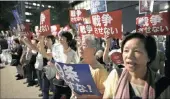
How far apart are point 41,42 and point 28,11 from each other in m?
29.5

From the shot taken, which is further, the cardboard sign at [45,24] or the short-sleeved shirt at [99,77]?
the cardboard sign at [45,24]

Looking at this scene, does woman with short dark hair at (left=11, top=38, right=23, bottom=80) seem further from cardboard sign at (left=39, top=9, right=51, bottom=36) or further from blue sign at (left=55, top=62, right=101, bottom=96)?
blue sign at (left=55, top=62, right=101, bottom=96)

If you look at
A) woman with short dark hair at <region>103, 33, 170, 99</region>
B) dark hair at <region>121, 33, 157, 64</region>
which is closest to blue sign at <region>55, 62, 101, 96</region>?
woman with short dark hair at <region>103, 33, 170, 99</region>

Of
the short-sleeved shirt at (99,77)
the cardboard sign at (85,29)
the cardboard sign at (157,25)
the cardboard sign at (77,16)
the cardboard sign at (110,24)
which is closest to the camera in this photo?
the short-sleeved shirt at (99,77)

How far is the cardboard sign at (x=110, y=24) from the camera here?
3.42m

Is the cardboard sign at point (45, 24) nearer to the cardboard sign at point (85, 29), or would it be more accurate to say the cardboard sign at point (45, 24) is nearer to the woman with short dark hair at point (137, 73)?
the cardboard sign at point (85, 29)

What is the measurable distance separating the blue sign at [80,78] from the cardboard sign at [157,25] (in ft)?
6.96

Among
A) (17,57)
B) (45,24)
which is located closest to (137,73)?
(45,24)

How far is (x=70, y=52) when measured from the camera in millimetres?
3502

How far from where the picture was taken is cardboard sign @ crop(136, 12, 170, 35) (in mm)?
3818

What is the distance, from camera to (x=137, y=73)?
1592 mm

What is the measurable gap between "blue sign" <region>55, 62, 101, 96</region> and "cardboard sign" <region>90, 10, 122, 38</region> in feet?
4.94

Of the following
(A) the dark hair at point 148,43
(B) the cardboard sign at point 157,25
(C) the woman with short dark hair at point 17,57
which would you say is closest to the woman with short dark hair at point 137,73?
(A) the dark hair at point 148,43

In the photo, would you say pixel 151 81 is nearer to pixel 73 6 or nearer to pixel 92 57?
pixel 92 57
